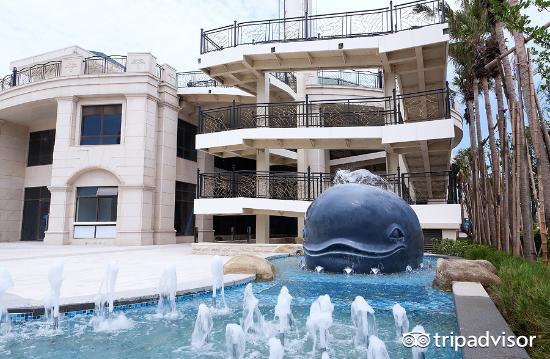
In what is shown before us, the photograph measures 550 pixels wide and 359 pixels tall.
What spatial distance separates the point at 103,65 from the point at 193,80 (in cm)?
580

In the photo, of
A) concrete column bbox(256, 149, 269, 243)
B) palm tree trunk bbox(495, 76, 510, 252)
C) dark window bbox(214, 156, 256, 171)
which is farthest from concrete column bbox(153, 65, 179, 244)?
palm tree trunk bbox(495, 76, 510, 252)

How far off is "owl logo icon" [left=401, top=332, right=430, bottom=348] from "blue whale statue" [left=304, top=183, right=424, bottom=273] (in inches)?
192

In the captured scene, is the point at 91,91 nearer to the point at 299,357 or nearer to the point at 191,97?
the point at 191,97

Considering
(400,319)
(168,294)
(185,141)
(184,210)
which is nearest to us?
(400,319)

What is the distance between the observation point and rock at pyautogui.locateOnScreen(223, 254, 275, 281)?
9.10m

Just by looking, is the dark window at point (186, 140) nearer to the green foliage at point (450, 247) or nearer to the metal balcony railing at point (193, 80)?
the metal balcony railing at point (193, 80)

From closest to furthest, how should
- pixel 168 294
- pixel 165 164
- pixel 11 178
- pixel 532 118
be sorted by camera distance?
pixel 168 294 → pixel 532 118 → pixel 165 164 → pixel 11 178

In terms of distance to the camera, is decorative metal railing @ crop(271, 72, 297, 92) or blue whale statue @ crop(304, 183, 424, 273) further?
decorative metal railing @ crop(271, 72, 297, 92)

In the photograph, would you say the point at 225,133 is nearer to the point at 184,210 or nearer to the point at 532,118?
the point at 184,210

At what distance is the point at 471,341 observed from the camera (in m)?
3.63

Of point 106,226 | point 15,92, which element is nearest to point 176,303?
point 106,226

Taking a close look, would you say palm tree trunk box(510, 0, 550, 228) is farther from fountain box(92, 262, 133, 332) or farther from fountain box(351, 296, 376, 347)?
fountain box(92, 262, 133, 332)

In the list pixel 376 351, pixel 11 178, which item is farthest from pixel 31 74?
pixel 376 351

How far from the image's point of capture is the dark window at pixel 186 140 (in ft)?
89.8
